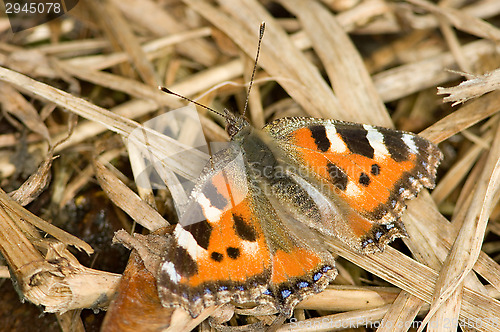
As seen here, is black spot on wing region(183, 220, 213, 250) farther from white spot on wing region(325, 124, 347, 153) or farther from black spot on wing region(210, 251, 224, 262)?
white spot on wing region(325, 124, 347, 153)

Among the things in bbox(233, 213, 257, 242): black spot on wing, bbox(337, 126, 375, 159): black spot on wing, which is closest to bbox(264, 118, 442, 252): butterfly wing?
bbox(337, 126, 375, 159): black spot on wing

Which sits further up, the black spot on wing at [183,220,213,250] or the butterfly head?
the butterfly head

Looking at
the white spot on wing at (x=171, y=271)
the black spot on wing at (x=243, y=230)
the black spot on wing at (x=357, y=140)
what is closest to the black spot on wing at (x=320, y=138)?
the black spot on wing at (x=357, y=140)

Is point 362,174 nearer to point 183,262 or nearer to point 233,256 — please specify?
point 233,256

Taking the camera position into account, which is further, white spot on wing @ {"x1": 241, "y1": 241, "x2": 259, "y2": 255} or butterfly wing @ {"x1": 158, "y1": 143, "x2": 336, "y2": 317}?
white spot on wing @ {"x1": 241, "y1": 241, "x2": 259, "y2": 255}

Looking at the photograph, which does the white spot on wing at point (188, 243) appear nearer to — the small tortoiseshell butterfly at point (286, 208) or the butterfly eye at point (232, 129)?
the small tortoiseshell butterfly at point (286, 208)

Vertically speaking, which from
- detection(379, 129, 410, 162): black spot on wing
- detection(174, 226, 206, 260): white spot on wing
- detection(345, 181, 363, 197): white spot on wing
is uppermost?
detection(379, 129, 410, 162): black spot on wing

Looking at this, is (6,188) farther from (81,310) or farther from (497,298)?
(497,298)

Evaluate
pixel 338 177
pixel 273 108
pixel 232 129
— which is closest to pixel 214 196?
pixel 232 129

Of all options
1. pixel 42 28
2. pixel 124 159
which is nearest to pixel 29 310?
pixel 124 159
